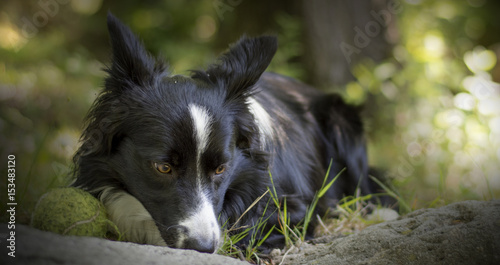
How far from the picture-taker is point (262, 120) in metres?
3.70

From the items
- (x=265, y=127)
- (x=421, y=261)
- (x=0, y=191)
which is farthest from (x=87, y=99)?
(x=421, y=261)

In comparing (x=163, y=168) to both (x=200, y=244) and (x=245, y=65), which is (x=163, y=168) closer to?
(x=200, y=244)

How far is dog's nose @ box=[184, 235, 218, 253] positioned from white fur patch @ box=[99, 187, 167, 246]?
494 millimetres

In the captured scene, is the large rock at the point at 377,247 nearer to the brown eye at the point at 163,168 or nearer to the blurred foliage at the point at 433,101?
the brown eye at the point at 163,168

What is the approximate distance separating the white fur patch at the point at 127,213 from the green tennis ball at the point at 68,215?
28cm

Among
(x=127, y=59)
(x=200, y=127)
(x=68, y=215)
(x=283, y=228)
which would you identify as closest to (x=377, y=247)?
(x=283, y=228)

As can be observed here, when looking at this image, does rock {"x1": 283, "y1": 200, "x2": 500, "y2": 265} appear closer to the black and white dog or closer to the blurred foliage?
the black and white dog

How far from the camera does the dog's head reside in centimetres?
297

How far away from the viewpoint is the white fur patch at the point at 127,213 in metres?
3.31

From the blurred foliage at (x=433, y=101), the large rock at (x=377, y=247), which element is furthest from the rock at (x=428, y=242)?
the blurred foliage at (x=433, y=101)

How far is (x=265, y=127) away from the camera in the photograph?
145 inches

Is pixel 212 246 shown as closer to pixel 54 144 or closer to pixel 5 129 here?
pixel 54 144

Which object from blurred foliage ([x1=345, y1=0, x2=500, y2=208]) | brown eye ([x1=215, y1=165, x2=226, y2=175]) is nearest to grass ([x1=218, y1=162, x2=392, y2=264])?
brown eye ([x1=215, y1=165, x2=226, y2=175])

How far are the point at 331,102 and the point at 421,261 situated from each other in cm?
258
